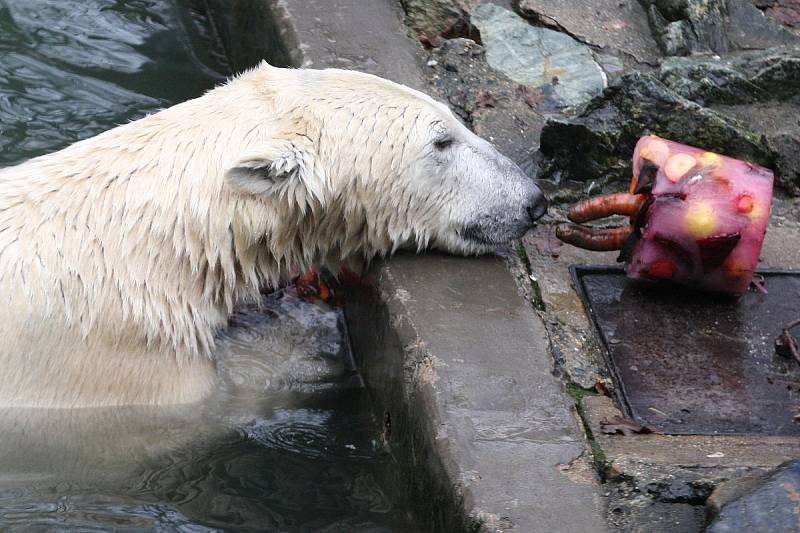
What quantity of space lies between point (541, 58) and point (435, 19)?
52 cm

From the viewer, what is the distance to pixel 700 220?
3.37 metres

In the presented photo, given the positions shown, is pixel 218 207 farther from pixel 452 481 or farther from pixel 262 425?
pixel 452 481

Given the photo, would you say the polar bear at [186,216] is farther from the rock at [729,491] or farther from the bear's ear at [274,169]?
the rock at [729,491]

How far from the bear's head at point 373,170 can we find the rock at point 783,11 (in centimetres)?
227

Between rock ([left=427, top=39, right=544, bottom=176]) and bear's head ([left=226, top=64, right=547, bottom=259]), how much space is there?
64cm

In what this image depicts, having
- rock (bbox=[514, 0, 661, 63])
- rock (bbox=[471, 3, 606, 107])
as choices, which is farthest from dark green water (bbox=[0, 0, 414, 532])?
rock (bbox=[514, 0, 661, 63])

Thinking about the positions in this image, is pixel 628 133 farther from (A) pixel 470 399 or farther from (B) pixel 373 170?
(A) pixel 470 399

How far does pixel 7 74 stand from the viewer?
5.13 meters

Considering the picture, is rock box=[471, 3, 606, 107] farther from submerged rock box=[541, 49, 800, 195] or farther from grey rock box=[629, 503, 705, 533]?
grey rock box=[629, 503, 705, 533]

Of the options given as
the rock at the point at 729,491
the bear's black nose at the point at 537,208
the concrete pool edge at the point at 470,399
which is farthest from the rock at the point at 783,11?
the rock at the point at 729,491

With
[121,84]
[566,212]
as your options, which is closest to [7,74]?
[121,84]

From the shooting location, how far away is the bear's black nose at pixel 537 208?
362 cm

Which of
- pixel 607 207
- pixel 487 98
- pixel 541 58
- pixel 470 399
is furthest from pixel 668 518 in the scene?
pixel 541 58

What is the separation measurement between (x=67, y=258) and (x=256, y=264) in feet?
1.84
